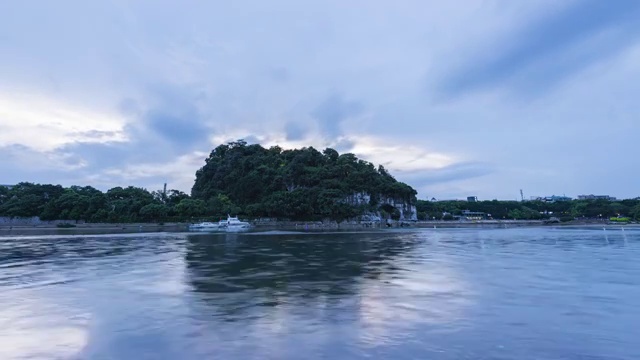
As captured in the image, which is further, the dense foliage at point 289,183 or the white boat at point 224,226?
the dense foliage at point 289,183

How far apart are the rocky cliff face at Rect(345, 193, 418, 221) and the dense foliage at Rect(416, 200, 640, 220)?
2039 centimetres

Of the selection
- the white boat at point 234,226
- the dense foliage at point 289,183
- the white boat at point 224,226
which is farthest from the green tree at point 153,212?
the white boat at point 234,226

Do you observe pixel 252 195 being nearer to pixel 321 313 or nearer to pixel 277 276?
pixel 277 276

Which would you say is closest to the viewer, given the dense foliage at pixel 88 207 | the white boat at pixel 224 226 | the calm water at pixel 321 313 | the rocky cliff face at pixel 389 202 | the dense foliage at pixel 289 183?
the calm water at pixel 321 313

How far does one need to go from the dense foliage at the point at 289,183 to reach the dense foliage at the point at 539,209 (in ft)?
116

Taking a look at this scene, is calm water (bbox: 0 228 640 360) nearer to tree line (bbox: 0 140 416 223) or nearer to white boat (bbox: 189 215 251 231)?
white boat (bbox: 189 215 251 231)

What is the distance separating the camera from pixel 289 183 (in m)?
112

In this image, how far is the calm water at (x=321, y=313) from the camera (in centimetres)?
748

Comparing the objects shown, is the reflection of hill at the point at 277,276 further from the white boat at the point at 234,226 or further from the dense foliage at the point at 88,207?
the dense foliage at the point at 88,207

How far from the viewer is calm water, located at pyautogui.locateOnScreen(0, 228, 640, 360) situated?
24.6 feet

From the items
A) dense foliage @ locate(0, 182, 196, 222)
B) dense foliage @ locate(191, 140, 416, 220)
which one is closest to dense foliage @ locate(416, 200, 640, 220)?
dense foliage @ locate(191, 140, 416, 220)

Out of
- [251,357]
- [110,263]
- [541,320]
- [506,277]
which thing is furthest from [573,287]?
[110,263]

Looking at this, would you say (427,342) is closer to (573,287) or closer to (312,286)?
(312,286)

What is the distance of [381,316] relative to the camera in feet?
32.3
